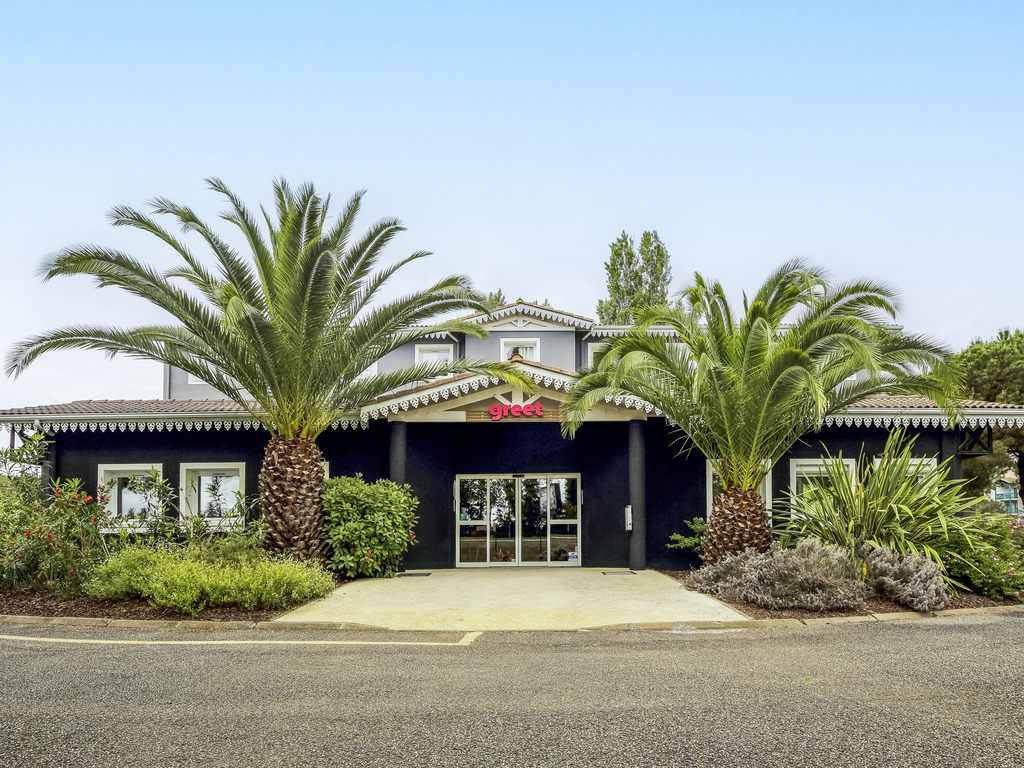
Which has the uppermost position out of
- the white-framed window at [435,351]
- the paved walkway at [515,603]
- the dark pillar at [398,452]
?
the white-framed window at [435,351]

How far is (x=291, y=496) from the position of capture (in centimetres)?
1281

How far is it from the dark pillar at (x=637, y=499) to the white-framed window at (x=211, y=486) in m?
8.24

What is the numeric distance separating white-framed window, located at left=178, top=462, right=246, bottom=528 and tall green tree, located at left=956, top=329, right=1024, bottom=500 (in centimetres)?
2717

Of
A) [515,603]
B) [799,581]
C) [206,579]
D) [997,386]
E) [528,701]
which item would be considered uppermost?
[997,386]

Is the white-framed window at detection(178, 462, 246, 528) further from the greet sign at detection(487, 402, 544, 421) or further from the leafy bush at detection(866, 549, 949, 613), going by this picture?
the leafy bush at detection(866, 549, 949, 613)

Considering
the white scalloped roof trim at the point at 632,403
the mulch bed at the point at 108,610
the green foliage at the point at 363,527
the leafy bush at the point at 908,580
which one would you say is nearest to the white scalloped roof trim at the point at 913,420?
the white scalloped roof trim at the point at 632,403

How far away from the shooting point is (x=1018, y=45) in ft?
33.6

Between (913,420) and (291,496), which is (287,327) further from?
(913,420)

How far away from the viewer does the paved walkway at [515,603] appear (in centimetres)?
982

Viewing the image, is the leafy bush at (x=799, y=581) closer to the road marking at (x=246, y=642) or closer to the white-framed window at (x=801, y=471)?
the road marking at (x=246, y=642)

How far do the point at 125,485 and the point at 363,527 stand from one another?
6560 millimetres

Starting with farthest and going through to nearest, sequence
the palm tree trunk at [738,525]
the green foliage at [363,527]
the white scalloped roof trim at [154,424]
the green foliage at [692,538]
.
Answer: the white scalloped roof trim at [154,424] < the green foliage at [692,538] < the green foliage at [363,527] < the palm tree trunk at [738,525]

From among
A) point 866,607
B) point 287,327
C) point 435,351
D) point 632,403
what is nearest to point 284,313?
point 287,327

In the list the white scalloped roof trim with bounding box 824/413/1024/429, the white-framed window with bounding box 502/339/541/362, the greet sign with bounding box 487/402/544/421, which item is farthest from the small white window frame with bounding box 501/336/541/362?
the white scalloped roof trim with bounding box 824/413/1024/429
